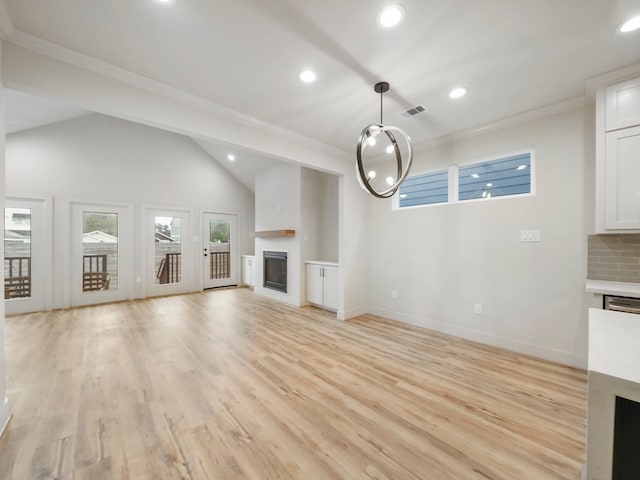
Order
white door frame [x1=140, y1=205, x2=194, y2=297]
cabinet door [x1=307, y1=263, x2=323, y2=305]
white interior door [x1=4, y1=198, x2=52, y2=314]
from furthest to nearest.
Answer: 1. white door frame [x1=140, y1=205, x2=194, y2=297]
2. cabinet door [x1=307, y1=263, x2=323, y2=305]
3. white interior door [x1=4, y1=198, x2=52, y2=314]

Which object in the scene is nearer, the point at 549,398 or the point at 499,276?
the point at 549,398

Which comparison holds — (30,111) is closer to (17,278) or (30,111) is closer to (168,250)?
(17,278)

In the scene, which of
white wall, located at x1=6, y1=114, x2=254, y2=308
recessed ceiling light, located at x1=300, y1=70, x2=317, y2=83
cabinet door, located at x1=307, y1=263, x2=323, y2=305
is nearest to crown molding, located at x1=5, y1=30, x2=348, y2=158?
recessed ceiling light, located at x1=300, y1=70, x2=317, y2=83

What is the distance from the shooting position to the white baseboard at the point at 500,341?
2.68 m

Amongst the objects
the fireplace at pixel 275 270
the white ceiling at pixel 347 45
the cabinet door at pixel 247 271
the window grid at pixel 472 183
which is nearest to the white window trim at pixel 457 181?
the window grid at pixel 472 183

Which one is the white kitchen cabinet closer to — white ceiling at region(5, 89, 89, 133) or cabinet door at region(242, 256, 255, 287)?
cabinet door at region(242, 256, 255, 287)

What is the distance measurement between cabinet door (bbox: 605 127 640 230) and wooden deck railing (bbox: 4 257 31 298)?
7955mm

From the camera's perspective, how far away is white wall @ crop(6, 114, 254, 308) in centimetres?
461

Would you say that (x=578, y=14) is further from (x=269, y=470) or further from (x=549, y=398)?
(x=269, y=470)

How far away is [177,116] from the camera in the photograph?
8.27 ft

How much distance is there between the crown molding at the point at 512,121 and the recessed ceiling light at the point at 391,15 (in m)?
2.15

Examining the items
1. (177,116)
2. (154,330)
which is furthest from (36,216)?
(177,116)

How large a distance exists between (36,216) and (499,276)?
7.37m

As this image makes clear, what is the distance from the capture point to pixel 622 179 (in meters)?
2.20
